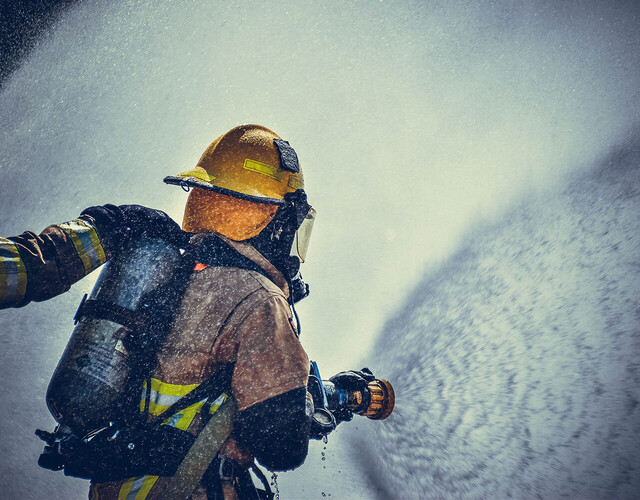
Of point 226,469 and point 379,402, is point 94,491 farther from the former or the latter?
point 379,402

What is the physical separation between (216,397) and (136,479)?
57cm

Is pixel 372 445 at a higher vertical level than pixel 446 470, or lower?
higher

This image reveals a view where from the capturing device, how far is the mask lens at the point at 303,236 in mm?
2086

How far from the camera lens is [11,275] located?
124 cm

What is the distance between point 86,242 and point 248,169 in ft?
3.19

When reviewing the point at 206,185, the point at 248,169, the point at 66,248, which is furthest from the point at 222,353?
the point at 248,169

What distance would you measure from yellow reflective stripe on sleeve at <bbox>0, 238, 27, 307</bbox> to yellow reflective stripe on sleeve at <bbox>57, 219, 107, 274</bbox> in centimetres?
22

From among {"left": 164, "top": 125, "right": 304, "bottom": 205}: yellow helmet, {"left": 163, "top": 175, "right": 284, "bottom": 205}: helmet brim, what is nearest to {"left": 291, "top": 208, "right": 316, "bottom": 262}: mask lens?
{"left": 164, "top": 125, "right": 304, "bottom": 205}: yellow helmet

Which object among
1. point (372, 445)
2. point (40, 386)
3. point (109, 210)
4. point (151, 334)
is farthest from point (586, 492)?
point (40, 386)

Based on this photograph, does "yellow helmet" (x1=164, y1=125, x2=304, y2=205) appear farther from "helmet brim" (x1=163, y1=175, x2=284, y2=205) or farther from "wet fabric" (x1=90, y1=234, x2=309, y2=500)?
"wet fabric" (x1=90, y1=234, x2=309, y2=500)

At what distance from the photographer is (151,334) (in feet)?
5.16

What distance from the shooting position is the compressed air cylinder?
140 cm

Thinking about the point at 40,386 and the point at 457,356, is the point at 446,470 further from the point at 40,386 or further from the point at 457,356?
the point at 40,386

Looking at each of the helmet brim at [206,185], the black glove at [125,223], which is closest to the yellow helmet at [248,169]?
the helmet brim at [206,185]
